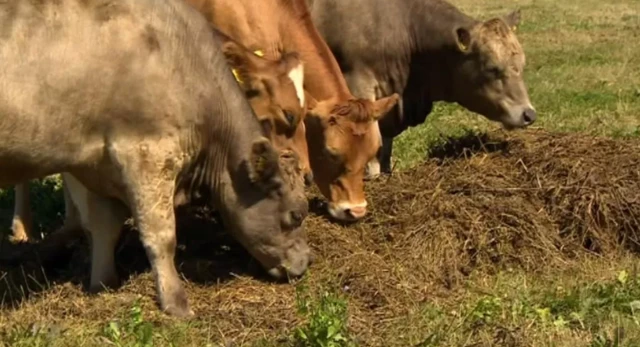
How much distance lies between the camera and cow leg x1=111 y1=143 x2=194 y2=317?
6828mm

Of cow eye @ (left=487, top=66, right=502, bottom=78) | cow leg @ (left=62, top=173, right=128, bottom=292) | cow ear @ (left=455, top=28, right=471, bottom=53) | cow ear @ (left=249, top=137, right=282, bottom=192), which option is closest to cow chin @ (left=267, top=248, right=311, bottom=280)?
cow ear @ (left=249, top=137, right=282, bottom=192)

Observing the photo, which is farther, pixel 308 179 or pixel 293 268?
pixel 308 179

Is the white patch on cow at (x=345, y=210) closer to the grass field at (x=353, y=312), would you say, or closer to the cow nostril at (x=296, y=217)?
the grass field at (x=353, y=312)

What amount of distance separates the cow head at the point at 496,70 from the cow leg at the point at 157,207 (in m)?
4.79

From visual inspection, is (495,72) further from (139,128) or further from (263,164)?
(139,128)

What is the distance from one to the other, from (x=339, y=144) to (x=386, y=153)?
2740 millimetres

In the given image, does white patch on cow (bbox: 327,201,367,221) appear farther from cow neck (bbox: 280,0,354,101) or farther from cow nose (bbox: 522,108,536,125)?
cow nose (bbox: 522,108,536,125)

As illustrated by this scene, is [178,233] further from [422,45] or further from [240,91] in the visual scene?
[422,45]

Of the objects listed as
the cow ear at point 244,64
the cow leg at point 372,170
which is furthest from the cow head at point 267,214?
the cow leg at point 372,170

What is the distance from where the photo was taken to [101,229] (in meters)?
7.47

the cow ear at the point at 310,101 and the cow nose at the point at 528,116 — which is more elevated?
the cow ear at the point at 310,101

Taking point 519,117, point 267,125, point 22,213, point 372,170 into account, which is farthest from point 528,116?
point 22,213

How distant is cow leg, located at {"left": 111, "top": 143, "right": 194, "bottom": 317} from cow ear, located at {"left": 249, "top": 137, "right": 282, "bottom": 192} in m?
0.55

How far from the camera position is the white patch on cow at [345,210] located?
846 cm
